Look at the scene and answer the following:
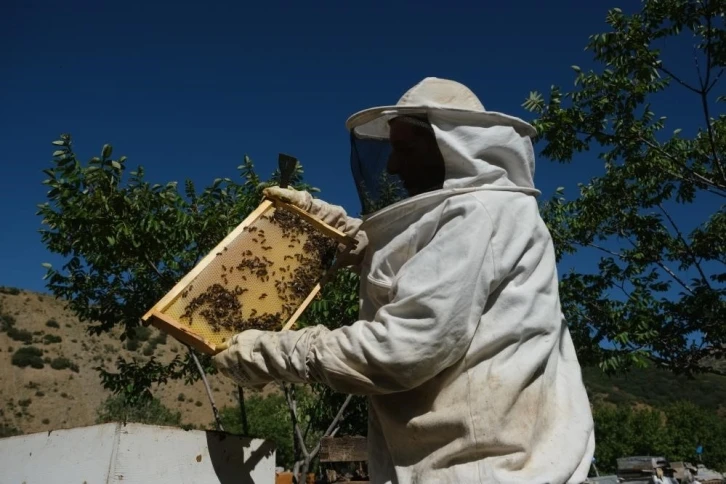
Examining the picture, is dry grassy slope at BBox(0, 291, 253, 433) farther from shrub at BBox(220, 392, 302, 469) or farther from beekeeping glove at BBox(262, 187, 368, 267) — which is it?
beekeeping glove at BBox(262, 187, 368, 267)

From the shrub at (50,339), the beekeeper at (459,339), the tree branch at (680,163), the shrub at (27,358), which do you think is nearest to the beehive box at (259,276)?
the beekeeper at (459,339)

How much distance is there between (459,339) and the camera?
163cm

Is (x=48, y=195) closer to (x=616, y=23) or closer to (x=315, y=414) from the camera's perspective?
(x=315, y=414)

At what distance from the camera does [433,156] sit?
208 centimetres

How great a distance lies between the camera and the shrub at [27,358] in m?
Result: 45.6

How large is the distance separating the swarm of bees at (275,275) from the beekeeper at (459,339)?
0.37m

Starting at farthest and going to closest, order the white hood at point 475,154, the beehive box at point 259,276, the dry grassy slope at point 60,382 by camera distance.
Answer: the dry grassy slope at point 60,382 < the beehive box at point 259,276 < the white hood at point 475,154

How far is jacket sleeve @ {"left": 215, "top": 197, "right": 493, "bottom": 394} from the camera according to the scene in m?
1.61

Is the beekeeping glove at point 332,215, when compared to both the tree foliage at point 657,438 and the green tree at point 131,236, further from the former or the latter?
the tree foliage at point 657,438

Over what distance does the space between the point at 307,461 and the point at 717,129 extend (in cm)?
749

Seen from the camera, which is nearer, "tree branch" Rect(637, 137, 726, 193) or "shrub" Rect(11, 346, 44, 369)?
"tree branch" Rect(637, 137, 726, 193)

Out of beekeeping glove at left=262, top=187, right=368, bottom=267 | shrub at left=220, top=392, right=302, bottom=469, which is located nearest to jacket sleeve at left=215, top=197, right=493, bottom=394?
beekeeping glove at left=262, top=187, right=368, bottom=267

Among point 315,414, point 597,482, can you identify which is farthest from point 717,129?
point 597,482

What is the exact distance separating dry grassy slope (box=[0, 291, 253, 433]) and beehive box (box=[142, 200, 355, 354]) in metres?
37.9
